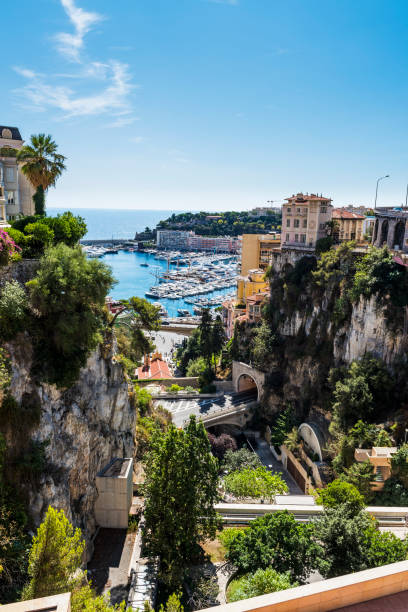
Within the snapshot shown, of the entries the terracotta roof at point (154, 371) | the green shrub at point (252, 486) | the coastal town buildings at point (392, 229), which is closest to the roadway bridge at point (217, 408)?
the terracotta roof at point (154, 371)

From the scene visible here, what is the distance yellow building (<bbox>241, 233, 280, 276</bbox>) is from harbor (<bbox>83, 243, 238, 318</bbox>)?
36220mm

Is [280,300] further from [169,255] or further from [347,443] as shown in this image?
[169,255]

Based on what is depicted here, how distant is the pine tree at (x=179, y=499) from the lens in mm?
14008

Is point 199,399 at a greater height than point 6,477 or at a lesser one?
lesser

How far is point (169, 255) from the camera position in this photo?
195250mm

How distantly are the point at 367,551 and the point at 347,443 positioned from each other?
18.7m

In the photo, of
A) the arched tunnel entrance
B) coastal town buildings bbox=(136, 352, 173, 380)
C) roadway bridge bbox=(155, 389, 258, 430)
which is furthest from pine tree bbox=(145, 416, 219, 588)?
coastal town buildings bbox=(136, 352, 173, 380)

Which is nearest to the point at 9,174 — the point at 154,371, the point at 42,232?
the point at 42,232

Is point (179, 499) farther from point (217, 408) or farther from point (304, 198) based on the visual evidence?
point (304, 198)

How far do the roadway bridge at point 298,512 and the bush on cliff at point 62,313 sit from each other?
935cm

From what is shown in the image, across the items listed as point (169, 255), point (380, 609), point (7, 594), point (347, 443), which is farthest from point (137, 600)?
point (169, 255)

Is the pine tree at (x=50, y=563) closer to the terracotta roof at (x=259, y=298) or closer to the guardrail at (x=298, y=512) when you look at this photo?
the guardrail at (x=298, y=512)

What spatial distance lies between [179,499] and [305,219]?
4402cm

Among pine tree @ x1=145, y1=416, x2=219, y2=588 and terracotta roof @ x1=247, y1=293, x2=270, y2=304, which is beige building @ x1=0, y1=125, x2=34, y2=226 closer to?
pine tree @ x1=145, y1=416, x2=219, y2=588
